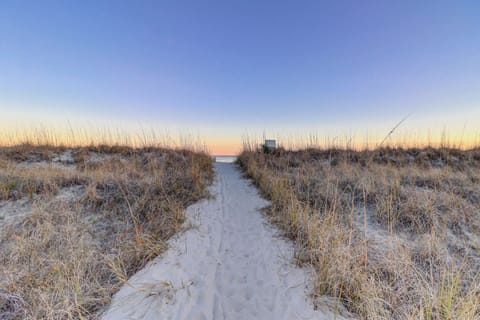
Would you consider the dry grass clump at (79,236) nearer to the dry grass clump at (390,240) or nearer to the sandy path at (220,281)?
the sandy path at (220,281)

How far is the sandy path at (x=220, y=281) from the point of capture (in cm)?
167

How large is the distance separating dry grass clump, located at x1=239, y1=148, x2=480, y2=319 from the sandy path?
0.95 feet

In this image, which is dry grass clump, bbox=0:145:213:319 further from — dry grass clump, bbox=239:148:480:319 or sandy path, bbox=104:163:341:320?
dry grass clump, bbox=239:148:480:319

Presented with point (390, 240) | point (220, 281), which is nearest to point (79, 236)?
point (220, 281)

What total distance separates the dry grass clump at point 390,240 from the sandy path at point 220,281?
290mm

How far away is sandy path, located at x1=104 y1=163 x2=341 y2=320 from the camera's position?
5.49ft

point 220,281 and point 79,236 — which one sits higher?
point 79,236

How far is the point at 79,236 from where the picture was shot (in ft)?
8.41

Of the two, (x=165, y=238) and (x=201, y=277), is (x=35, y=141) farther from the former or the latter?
(x=201, y=277)

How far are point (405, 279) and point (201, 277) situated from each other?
6.75ft

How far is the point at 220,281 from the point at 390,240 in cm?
200

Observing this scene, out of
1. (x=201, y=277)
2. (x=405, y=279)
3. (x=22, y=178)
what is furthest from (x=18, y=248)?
(x=405, y=279)

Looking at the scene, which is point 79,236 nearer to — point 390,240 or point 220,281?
point 220,281

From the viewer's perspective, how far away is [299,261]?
228 centimetres
